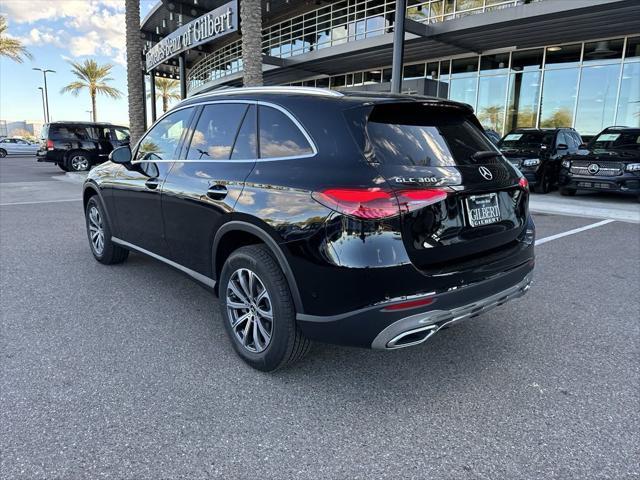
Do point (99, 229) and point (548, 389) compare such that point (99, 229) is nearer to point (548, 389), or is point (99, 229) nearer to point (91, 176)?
point (91, 176)

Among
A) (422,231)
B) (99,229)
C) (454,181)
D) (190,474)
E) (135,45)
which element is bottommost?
(190,474)

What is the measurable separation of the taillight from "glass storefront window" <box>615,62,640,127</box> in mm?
16309

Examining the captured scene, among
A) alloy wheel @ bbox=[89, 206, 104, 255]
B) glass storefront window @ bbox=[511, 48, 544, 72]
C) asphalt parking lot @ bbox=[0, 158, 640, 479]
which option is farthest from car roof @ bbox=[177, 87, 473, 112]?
glass storefront window @ bbox=[511, 48, 544, 72]

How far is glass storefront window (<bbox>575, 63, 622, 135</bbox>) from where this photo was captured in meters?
15.5

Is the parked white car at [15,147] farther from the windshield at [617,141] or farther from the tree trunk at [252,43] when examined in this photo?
the windshield at [617,141]

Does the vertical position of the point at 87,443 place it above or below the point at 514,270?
below

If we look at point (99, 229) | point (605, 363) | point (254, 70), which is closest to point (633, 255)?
point (605, 363)

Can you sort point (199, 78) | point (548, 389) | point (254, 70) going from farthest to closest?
point (199, 78) → point (254, 70) → point (548, 389)

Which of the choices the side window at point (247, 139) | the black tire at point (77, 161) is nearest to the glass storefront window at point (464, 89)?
the black tire at point (77, 161)

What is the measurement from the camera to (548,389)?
9.38 feet

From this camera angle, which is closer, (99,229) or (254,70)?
(99,229)

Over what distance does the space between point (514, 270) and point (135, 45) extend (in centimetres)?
1646

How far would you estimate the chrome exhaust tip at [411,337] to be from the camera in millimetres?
2451

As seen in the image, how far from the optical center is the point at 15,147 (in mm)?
32312
